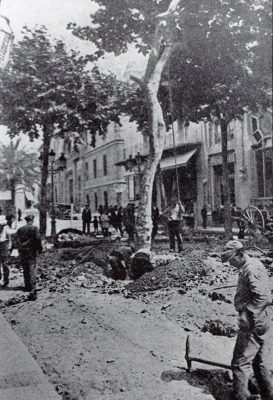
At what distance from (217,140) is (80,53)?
10.2 metres

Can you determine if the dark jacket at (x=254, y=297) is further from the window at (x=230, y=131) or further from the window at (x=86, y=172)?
the window at (x=86, y=172)

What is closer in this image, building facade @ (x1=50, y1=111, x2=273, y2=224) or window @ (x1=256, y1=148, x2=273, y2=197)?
window @ (x1=256, y1=148, x2=273, y2=197)

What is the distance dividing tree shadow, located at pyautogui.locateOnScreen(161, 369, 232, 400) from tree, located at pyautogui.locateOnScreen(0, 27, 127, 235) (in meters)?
12.1

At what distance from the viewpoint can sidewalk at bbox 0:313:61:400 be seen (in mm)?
4117

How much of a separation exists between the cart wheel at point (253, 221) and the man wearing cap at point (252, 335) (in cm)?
1004

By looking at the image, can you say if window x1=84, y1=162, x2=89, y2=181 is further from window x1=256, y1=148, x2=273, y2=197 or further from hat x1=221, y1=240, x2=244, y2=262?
hat x1=221, y1=240, x2=244, y2=262

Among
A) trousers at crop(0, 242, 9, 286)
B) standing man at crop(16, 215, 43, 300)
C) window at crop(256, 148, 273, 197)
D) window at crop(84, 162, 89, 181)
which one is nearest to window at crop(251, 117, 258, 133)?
window at crop(256, 148, 273, 197)

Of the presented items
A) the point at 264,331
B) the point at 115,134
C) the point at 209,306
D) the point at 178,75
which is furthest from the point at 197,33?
the point at 115,134

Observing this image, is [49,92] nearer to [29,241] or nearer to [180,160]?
[29,241]

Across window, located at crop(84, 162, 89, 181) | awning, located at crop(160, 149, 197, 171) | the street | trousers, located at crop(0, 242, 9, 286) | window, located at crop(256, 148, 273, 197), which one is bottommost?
the street

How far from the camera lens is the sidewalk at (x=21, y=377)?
4.12 meters

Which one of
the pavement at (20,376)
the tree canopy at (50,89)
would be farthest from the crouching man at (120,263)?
the tree canopy at (50,89)

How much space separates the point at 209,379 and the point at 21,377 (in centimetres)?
187

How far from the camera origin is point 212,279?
8.66 metres
